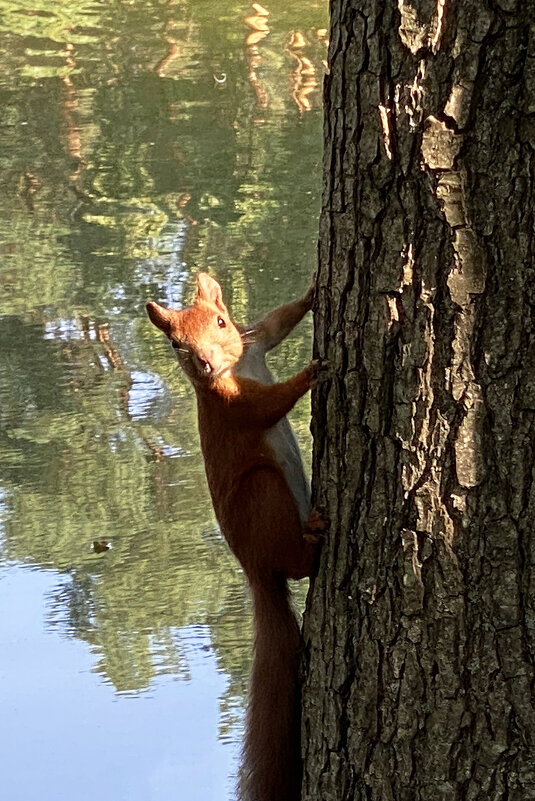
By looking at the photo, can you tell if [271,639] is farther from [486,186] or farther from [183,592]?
[183,592]

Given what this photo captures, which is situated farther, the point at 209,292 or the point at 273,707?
the point at 209,292

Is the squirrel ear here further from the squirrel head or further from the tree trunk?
the tree trunk

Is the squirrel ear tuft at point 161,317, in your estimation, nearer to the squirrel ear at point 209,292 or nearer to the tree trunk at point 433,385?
the squirrel ear at point 209,292

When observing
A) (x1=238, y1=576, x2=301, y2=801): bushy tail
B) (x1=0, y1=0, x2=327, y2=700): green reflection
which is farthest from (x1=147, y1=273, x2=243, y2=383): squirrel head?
(x1=0, y1=0, x2=327, y2=700): green reflection

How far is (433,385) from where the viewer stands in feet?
4.58

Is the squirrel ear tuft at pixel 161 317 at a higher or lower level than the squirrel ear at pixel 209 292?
lower

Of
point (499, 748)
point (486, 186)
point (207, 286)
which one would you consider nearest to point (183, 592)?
point (207, 286)

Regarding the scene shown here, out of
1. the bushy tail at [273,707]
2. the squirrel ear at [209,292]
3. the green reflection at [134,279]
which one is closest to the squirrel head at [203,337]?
the squirrel ear at [209,292]

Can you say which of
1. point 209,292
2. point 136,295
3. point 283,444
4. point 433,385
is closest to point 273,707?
point 283,444

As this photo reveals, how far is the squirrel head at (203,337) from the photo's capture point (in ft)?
6.48

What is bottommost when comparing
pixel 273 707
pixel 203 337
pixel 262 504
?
pixel 273 707

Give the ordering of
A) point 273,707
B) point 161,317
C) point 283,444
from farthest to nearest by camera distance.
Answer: point 161,317 → point 283,444 → point 273,707

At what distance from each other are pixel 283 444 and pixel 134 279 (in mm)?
2889

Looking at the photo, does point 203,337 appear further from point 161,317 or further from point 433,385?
point 433,385
